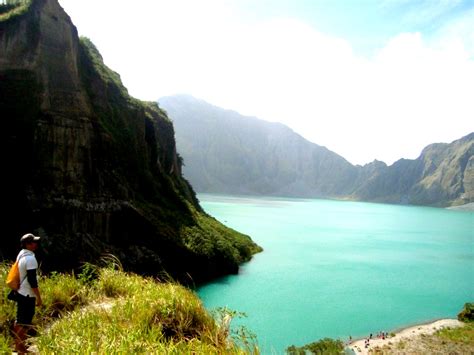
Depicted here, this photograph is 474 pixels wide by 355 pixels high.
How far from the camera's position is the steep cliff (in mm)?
37938

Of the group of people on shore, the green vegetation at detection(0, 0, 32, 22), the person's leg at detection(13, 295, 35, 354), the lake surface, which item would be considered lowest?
the group of people on shore

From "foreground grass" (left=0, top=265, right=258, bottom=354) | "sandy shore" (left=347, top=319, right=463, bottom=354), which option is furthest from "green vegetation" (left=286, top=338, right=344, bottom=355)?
"foreground grass" (left=0, top=265, right=258, bottom=354)

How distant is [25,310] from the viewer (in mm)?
7199

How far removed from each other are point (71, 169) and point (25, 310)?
121ft

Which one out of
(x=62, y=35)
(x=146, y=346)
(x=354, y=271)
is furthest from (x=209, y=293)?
(x=146, y=346)

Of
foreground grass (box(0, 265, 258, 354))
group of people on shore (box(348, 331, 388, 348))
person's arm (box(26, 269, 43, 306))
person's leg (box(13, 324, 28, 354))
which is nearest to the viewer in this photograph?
foreground grass (box(0, 265, 258, 354))

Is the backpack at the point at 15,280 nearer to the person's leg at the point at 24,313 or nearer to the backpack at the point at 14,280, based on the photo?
the backpack at the point at 14,280

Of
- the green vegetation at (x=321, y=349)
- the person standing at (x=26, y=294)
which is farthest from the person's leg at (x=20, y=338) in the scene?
the green vegetation at (x=321, y=349)

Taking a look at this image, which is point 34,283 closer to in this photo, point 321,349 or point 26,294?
point 26,294

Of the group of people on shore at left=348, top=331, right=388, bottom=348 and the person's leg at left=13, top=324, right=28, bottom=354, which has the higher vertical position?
the person's leg at left=13, top=324, right=28, bottom=354

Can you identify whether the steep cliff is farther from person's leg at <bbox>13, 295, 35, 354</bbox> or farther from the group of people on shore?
person's leg at <bbox>13, 295, 35, 354</bbox>

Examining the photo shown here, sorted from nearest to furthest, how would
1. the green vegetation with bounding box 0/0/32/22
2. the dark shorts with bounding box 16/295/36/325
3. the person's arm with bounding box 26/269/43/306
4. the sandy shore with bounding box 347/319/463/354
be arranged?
the dark shorts with bounding box 16/295/36/325 < the person's arm with bounding box 26/269/43/306 < the sandy shore with bounding box 347/319/463/354 < the green vegetation with bounding box 0/0/32/22

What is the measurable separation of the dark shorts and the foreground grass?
217 mm

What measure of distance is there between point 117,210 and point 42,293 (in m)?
37.7
